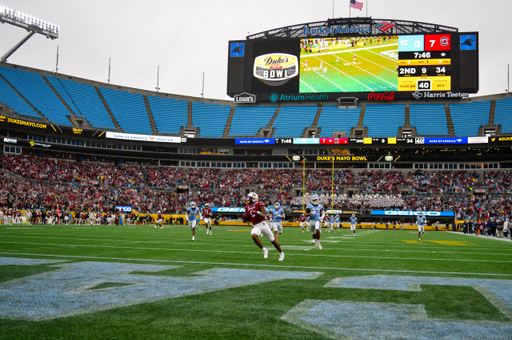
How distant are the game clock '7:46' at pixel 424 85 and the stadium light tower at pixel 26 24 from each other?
50.4 meters

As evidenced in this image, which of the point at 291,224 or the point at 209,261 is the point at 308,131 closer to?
the point at 291,224

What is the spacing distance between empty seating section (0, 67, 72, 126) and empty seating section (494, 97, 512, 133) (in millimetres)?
57334

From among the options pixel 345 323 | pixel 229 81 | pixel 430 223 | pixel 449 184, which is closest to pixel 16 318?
pixel 345 323

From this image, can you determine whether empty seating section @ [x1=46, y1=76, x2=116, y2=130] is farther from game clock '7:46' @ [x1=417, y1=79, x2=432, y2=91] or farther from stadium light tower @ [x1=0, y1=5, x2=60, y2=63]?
game clock '7:46' @ [x1=417, y1=79, x2=432, y2=91]

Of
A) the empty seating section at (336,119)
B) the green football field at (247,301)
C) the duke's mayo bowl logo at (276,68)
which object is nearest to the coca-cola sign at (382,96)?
the empty seating section at (336,119)

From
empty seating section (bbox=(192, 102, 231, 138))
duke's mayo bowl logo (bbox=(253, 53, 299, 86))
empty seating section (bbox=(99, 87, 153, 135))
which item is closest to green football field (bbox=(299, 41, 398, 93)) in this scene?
duke's mayo bowl logo (bbox=(253, 53, 299, 86))

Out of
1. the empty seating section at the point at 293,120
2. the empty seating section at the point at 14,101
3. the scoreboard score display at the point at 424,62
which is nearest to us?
the empty seating section at the point at 14,101

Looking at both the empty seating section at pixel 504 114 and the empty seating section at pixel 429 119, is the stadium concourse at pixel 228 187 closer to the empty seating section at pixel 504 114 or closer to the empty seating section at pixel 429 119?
the empty seating section at pixel 429 119

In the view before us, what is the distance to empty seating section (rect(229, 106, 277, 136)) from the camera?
65.9 metres

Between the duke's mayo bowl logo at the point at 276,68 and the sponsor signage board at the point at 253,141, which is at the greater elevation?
the duke's mayo bowl logo at the point at 276,68

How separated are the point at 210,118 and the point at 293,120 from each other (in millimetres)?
13429

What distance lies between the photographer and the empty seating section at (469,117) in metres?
59.5

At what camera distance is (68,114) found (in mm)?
58781

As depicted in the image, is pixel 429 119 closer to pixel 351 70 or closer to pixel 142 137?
pixel 351 70
